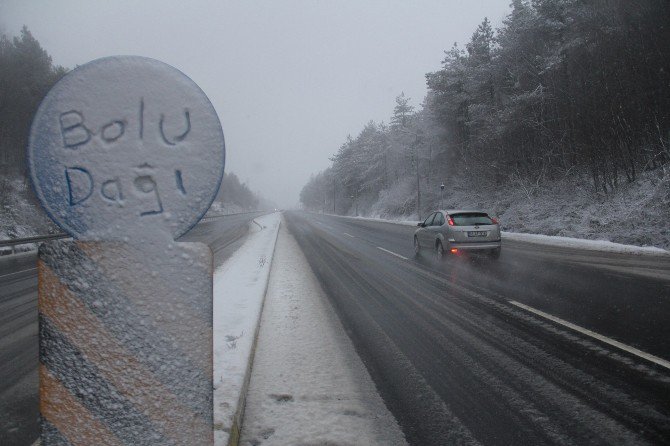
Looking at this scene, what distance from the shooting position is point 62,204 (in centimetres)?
147

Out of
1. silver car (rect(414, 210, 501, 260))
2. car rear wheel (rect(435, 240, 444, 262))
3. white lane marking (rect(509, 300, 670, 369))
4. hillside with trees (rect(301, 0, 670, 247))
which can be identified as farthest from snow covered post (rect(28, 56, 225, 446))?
hillside with trees (rect(301, 0, 670, 247))

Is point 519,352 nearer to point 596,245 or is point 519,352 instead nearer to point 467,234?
point 467,234

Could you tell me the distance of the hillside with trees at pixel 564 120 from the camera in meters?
15.8

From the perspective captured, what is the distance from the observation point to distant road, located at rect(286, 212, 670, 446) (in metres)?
2.77

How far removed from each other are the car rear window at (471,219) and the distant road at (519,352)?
2.90m

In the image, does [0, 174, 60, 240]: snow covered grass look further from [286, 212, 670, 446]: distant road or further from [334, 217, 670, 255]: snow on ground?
[334, 217, 670, 255]: snow on ground

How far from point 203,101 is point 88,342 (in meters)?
1.03

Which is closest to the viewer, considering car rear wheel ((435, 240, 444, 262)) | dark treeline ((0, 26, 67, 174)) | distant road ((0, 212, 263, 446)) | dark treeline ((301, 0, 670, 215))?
distant road ((0, 212, 263, 446))

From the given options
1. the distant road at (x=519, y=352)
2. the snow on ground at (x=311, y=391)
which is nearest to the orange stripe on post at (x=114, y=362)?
the snow on ground at (x=311, y=391)

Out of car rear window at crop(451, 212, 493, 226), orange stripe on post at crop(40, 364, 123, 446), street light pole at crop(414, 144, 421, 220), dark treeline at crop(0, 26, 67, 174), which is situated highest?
dark treeline at crop(0, 26, 67, 174)

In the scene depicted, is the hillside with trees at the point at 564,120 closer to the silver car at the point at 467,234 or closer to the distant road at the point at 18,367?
the silver car at the point at 467,234

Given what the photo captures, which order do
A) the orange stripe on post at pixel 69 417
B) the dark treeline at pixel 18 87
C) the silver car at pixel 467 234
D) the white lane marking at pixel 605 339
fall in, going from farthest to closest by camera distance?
the dark treeline at pixel 18 87 < the silver car at pixel 467 234 < the white lane marking at pixel 605 339 < the orange stripe on post at pixel 69 417

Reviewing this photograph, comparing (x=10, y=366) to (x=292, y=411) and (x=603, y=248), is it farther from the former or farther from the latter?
(x=603, y=248)

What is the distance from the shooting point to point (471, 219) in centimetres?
1141
